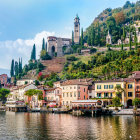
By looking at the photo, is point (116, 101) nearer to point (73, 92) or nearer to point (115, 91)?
point (115, 91)

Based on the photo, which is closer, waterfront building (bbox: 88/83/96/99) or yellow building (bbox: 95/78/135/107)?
yellow building (bbox: 95/78/135/107)

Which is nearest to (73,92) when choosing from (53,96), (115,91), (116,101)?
(53,96)

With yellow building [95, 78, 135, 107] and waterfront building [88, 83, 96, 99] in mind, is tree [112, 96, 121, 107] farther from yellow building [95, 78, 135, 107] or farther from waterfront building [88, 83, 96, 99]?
waterfront building [88, 83, 96, 99]

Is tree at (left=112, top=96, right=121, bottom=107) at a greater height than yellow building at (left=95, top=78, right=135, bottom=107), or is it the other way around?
yellow building at (left=95, top=78, right=135, bottom=107)

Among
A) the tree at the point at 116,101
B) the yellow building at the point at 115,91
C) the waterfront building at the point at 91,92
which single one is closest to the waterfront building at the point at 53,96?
the waterfront building at the point at 91,92

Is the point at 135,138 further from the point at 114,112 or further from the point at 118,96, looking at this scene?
the point at 118,96

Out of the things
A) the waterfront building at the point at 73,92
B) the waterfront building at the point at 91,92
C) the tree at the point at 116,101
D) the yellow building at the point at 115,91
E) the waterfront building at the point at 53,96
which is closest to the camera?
the tree at the point at 116,101

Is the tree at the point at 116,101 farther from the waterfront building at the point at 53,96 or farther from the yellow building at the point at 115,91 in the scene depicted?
the waterfront building at the point at 53,96

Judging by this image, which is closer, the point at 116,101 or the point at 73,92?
the point at 116,101

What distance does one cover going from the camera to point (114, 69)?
128875 millimetres

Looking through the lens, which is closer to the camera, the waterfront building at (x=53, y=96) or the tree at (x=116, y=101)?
the tree at (x=116, y=101)

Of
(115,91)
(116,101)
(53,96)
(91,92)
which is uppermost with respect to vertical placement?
(115,91)

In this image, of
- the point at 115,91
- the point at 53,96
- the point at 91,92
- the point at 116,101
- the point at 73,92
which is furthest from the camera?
the point at 53,96

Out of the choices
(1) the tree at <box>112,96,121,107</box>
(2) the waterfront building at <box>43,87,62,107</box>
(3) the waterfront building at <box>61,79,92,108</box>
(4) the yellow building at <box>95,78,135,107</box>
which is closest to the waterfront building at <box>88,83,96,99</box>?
(3) the waterfront building at <box>61,79,92,108</box>
